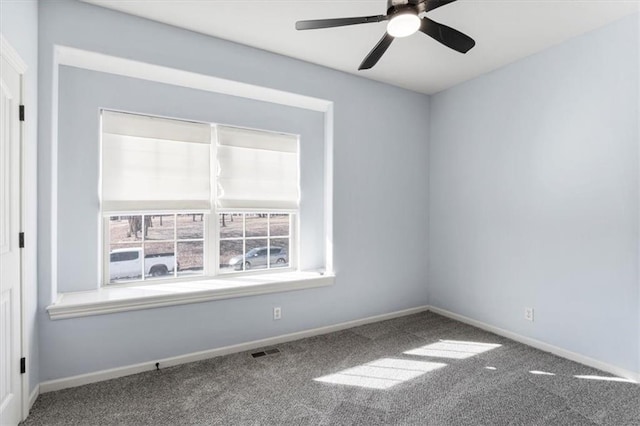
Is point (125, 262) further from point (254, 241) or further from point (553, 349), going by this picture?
point (553, 349)

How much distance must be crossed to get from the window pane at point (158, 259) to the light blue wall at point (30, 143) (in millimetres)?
895

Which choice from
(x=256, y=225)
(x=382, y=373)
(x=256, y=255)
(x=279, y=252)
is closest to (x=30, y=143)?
(x=256, y=225)

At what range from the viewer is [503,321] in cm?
354

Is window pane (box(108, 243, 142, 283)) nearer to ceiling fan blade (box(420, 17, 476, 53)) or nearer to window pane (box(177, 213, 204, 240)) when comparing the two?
window pane (box(177, 213, 204, 240))

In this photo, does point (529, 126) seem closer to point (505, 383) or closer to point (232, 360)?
point (505, 383)

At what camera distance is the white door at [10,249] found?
1842mm

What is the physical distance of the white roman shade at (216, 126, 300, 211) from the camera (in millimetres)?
3400

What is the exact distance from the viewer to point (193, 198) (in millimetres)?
3238

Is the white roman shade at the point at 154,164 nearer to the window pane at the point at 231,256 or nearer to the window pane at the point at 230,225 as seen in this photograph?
the window pane at the point at 230,225

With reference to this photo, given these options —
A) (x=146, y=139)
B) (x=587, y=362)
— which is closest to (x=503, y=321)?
(x=587, y=362)

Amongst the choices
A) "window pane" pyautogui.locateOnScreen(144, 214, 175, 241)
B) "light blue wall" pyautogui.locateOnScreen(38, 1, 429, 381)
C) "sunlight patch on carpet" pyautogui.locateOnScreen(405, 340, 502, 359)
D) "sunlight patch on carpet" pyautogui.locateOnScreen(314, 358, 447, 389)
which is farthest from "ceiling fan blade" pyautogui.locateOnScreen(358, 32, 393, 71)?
"sunlight patch on carpet" pyautogui.locateOnScreen(405, 340, 502, 359)

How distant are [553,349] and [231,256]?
3.31 m

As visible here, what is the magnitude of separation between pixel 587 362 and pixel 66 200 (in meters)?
4.66

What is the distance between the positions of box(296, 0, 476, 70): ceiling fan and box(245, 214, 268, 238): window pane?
214 centimetres
